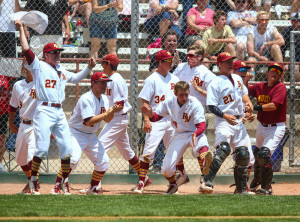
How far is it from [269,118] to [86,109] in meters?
2.73

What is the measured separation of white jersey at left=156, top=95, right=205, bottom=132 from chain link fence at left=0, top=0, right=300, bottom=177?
4.50ft

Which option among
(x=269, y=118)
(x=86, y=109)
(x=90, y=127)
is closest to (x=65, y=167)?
(x=90, y=127)

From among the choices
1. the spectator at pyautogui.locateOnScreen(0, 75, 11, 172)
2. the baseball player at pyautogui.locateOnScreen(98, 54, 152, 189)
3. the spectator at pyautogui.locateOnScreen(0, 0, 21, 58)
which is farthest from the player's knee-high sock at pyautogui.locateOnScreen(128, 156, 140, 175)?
the spectator at pyautogui.locateOnScreen(0, 0, 21, 58)

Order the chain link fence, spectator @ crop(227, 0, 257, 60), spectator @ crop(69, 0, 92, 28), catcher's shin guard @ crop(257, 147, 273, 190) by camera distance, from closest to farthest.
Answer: catcher's shin guard @ crop(257, 147, 273, 190), the chain link fence, spectator @ crop(227, 0, 257, 60), spectator @ crop(69, 0, 92, 28)

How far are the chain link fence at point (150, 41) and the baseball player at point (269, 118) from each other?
1302 millimetres

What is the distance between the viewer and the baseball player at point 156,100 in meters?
8.20

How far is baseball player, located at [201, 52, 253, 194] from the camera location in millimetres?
7573

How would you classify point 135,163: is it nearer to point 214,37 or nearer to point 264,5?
point 214,37

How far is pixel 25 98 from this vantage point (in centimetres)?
795

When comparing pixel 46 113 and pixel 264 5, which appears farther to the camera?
pixel 264 5

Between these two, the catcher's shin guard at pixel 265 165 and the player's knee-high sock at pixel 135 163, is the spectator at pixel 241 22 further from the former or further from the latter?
the player's knee-high sock at pixel 135 163

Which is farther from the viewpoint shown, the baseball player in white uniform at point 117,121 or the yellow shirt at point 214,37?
the yellow shirt at point 214,37

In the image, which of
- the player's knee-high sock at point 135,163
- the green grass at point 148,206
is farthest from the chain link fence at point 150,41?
the green grass at point 148,206

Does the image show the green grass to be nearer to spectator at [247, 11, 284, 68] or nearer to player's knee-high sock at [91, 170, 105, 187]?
player's knee-high sock at [91, 170, 105, 187]
